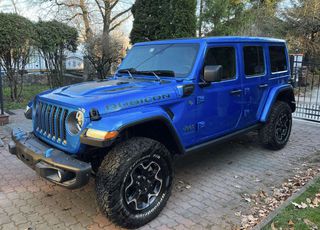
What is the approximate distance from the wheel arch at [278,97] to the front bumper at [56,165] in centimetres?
337

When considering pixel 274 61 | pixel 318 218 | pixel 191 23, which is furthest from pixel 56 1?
pixel 318 218

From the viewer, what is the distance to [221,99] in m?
4.21

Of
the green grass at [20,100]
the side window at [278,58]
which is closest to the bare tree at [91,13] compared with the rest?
the green grass at [20,100]

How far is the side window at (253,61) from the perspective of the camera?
475 cm

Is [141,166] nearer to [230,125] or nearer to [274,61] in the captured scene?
[230,125]

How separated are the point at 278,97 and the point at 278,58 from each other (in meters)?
0.73

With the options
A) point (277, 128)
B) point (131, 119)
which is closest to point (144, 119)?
point (131, 119)

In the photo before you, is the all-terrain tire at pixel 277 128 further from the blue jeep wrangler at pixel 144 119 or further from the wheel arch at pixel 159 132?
the wheel arch at pixel 159 132

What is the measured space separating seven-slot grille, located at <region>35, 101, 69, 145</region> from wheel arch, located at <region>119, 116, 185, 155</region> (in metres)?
0.62

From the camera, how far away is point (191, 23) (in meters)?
9.23

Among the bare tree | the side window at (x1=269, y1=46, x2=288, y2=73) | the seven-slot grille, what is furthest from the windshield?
the bare tree

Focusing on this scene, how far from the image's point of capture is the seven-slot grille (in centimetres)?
317

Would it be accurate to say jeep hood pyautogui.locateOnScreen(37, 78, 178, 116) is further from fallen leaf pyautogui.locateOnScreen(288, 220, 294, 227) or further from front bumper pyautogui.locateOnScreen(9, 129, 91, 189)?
fallen leaf pyautogui.locateOnScreen(288, 220, 294, 227)

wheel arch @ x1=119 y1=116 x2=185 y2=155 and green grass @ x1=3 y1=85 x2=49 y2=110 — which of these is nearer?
wheel arch @ x1=119 y1=116 x2=185 y2=155
